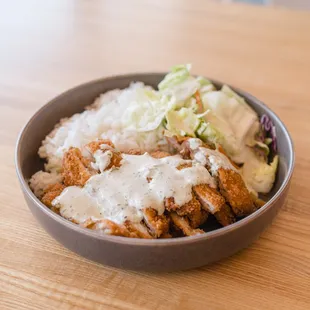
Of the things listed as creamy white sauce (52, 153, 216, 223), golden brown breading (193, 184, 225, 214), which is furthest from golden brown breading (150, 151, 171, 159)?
golden brown breading (193, 184, 225, 214)

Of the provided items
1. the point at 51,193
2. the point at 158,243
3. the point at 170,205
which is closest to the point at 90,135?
the point at 51,193

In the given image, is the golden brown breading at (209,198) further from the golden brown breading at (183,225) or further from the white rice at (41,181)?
the white rice at (41,181)

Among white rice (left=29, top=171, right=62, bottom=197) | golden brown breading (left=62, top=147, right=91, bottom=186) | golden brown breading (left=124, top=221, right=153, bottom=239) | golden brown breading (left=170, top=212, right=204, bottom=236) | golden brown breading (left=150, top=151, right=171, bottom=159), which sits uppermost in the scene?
golden brown breading (left=150, top=151, right=171, bottom=159)

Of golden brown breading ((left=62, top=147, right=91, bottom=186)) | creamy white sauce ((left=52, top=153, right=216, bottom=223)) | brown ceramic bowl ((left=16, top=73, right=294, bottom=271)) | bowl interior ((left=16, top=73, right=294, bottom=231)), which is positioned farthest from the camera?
bowl interior ((left=16, top=73, right=294, bottom=231))

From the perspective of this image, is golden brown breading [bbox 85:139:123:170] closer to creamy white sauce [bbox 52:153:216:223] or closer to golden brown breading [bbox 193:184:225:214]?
creamy white sauce [bbox 52:153:216:223]

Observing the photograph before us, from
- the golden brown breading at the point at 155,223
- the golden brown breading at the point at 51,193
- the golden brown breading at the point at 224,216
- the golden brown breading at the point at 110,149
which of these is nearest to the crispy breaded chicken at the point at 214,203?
the golden brown breading at the point at 224,216

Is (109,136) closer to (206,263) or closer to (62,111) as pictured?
(62,111)

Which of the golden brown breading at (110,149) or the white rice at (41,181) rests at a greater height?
the golden brown breading at (110,149)
